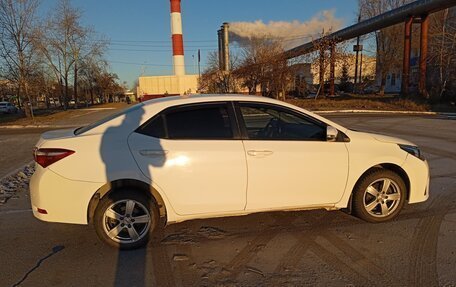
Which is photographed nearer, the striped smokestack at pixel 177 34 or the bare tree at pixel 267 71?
the bare tree at pixel 267 71

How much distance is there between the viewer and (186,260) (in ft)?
11.1

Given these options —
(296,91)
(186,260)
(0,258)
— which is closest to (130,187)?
(186,260)

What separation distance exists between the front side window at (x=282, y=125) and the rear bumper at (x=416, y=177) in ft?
3.94

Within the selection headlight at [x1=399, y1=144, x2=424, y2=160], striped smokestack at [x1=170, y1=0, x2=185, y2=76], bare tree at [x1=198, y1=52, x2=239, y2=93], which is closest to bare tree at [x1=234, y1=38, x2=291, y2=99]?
bare tree at [x1=198, y1=52, x2=239, y2=93]

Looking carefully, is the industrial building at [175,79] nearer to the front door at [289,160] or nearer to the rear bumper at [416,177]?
the front door at [289,160]

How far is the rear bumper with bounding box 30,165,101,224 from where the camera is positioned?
11.3 feet

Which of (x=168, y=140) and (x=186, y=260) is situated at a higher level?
(x=168, y=140)

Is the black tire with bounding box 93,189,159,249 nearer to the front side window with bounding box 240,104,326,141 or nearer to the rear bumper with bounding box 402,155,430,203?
the front side window with bounding box 240,104,326,141

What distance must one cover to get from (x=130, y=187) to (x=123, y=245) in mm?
647

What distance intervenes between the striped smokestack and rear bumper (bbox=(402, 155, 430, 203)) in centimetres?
4860

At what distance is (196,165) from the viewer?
140 inches

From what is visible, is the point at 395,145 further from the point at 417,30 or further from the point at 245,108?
the point at 417,30

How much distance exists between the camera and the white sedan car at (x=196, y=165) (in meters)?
3.48

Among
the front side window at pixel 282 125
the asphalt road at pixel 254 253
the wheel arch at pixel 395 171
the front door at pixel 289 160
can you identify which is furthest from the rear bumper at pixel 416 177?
the front side window at pixel 282 125
